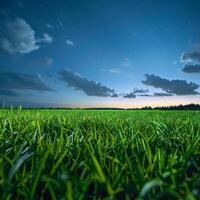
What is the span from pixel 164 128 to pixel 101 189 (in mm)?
1959

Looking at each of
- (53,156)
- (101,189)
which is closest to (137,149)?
(53,156)

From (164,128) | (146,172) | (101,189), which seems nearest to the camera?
(101,189)

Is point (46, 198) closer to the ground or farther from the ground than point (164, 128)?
closer to the ground

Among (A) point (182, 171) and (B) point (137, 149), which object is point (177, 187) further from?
(B) point (137, 149)

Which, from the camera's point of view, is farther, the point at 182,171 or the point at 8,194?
the point at 182,171

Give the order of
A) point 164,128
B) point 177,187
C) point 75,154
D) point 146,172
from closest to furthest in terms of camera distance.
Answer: point 177,187, point 146,172, point 75,154, point 164,128

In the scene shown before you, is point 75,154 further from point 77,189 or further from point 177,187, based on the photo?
point 177,187

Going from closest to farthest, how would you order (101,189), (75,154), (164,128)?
(101,189) → (75,154) → (164,128)

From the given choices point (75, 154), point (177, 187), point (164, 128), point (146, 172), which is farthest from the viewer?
point (164, 128)

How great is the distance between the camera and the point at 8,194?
1.29 meters

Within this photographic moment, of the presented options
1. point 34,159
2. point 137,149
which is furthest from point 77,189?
point 137,149

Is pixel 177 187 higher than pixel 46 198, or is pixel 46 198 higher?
pixel 177 187

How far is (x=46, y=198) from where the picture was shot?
1.61 metres

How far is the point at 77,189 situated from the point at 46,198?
12.2 inches
